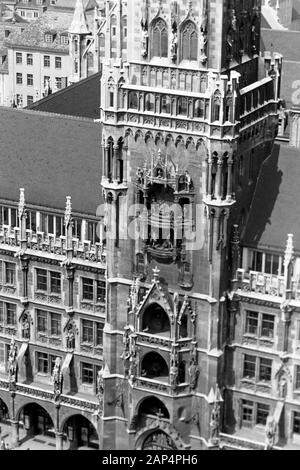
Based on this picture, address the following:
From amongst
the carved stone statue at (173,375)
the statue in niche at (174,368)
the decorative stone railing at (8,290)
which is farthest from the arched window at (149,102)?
the decorative stone railing at (8,290)

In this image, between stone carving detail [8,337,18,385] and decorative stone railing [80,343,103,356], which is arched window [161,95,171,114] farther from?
stone carving detail [8,337,18,385]

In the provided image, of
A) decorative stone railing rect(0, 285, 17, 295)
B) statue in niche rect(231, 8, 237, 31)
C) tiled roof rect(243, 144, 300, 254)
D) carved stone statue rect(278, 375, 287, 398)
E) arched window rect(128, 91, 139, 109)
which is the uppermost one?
statue in niche rect(231, 8, 237, 31)

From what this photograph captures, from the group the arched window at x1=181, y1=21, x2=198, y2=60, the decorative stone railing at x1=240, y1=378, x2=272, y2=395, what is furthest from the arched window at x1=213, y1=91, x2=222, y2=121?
the decorative stone railing at x1=240, y1=378, x2=272, y2=395

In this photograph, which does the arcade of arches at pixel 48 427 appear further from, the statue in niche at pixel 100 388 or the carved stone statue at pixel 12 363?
the statue in niche at pixel 100 388

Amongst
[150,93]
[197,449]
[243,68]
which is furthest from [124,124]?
[197,449]

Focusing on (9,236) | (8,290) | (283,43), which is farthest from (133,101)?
(283,43)

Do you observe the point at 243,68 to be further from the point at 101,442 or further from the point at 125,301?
the point at 101,442
